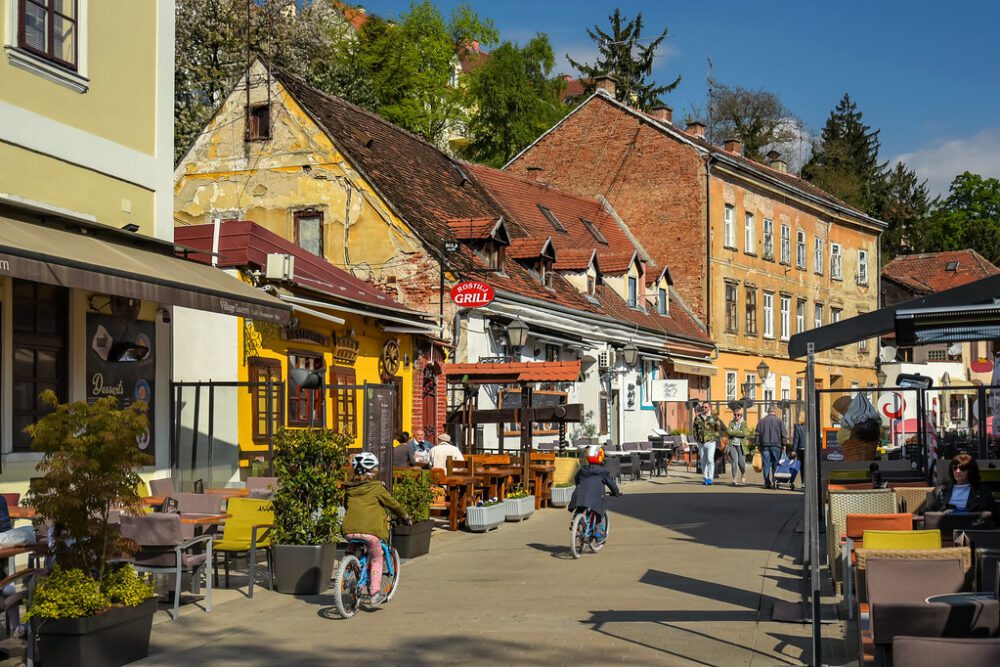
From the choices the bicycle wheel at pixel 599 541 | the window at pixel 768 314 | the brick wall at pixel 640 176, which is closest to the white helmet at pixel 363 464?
the bicycle wheel at pixel 599 541

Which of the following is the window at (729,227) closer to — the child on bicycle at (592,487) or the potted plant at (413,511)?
the child on bicycle at (592,487)

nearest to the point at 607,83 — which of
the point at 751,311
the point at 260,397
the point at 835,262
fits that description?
the point at 751,311

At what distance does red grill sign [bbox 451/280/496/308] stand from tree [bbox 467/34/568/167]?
1091 inches

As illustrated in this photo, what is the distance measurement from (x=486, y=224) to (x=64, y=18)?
14986mm

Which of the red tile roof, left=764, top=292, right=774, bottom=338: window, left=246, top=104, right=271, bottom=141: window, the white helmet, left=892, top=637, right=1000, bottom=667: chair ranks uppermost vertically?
the red tile roof

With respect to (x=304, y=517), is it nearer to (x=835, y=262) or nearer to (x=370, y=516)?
(x=370, y=516)

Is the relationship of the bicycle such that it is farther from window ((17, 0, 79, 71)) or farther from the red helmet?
window ((17, 0, 79, 71))

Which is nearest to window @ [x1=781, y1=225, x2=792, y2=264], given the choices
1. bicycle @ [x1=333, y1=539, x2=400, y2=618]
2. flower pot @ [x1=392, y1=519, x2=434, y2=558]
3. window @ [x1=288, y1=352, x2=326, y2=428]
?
window @ [x1=288, y1=352, x2=326, y2=428]

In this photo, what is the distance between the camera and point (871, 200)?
2886 inches

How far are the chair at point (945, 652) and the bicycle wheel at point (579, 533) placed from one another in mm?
9658

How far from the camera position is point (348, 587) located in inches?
434

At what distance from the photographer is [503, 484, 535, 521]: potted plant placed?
2009 centimetres

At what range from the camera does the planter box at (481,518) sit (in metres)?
18.5

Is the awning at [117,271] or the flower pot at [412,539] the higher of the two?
the awning at [117,271]
